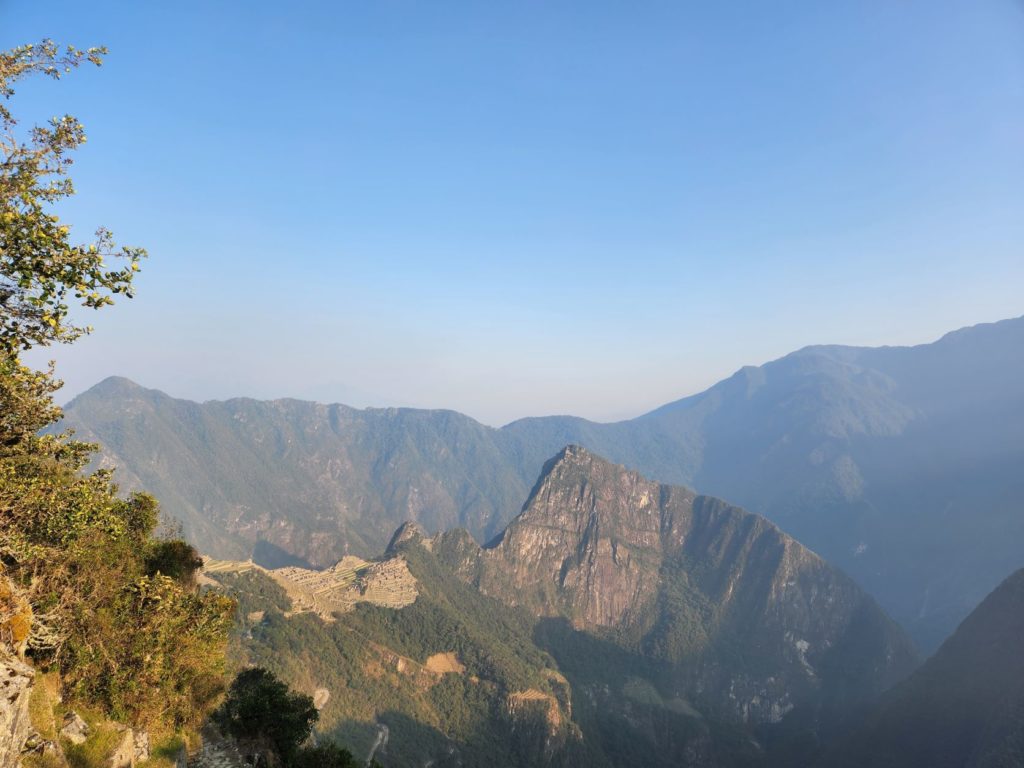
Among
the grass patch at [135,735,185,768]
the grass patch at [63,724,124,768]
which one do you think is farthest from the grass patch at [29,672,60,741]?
the grass patch at [135,735,185,768]

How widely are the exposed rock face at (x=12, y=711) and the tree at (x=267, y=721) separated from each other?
2696cm

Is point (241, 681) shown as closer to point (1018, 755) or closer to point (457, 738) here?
point (457, 738)

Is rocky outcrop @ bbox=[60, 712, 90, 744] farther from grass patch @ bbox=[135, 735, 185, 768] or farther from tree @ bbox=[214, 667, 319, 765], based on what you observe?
tree @ bbox=[214, 667, 319, 765]

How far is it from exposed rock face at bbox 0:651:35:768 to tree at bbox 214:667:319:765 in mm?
26957

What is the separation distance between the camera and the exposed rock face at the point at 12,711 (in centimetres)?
1585

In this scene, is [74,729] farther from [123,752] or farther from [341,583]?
[341,583]

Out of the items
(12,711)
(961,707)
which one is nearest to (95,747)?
(12,711)

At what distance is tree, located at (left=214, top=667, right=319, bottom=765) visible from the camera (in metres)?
40.2

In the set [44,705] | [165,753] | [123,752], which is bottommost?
[165,753]

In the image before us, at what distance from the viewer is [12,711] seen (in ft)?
53.3

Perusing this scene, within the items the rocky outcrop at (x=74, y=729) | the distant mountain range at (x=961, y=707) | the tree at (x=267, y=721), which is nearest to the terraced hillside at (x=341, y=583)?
the tree at (x=267, y=721)

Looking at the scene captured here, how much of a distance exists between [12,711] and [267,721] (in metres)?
32.8

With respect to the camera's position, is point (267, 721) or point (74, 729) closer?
point (74, 729)

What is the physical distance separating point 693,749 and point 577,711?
4589 centimetres
